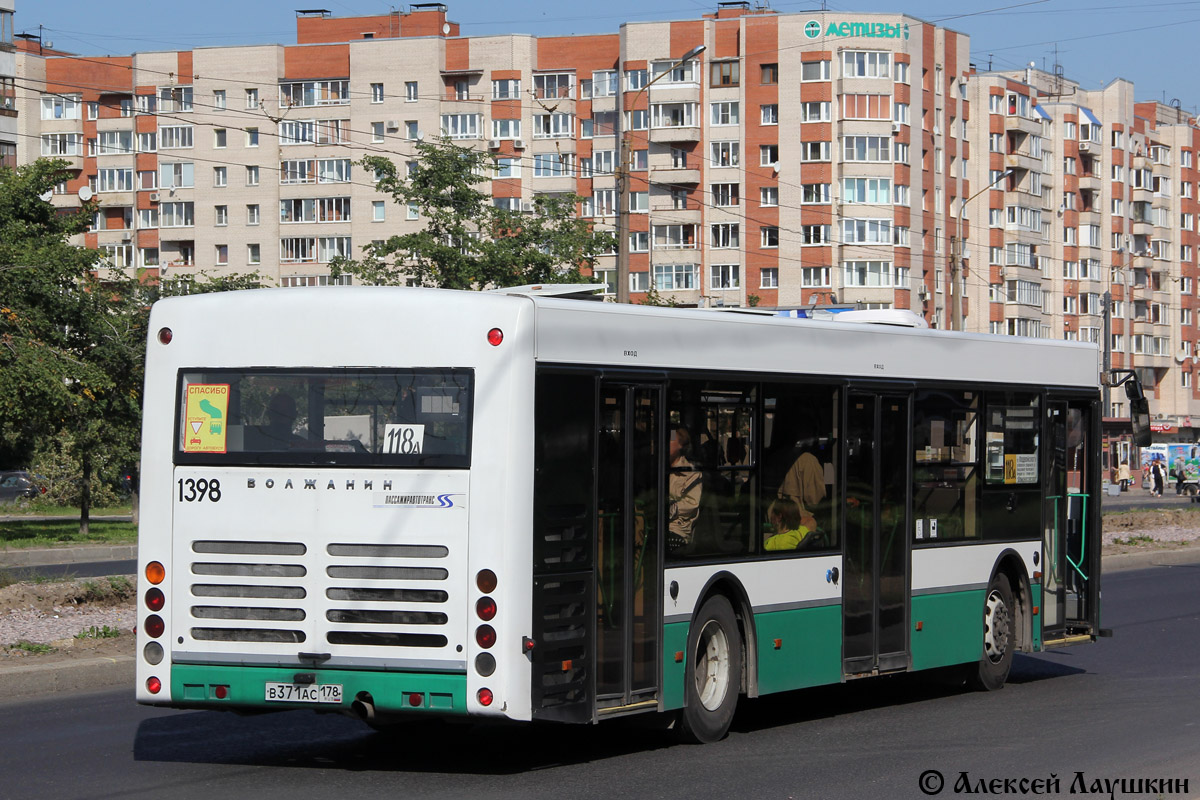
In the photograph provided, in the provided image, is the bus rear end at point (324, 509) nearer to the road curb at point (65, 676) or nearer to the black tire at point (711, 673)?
the black tire at point (711, 673)

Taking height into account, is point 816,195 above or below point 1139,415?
above

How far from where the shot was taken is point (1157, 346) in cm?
11762

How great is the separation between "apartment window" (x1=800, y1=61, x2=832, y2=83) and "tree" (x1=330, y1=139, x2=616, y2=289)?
42.3 m

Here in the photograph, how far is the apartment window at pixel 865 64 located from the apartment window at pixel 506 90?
1775 cm

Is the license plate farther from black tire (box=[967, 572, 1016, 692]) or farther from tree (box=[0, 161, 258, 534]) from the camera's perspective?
tree (box=[0, 161, 258, 534])

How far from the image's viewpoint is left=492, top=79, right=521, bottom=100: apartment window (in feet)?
302

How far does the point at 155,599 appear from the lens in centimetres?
952

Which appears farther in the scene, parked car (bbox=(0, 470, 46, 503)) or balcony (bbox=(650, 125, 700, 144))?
balcony (bbox=(650, 125, 700, 144))

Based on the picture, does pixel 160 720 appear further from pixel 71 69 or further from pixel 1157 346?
pixel 1157 346

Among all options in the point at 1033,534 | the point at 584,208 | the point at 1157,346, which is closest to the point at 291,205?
the point at 584,208

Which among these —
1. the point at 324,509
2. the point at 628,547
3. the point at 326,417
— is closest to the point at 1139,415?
the point at 628,547

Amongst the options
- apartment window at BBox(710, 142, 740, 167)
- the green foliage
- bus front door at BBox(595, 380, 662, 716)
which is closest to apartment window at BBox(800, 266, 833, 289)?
apartment window at BBox(710, 142, 740, 167)

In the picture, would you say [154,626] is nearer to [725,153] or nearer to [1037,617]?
[1037,617]

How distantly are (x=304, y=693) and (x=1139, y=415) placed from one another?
9.22 m
